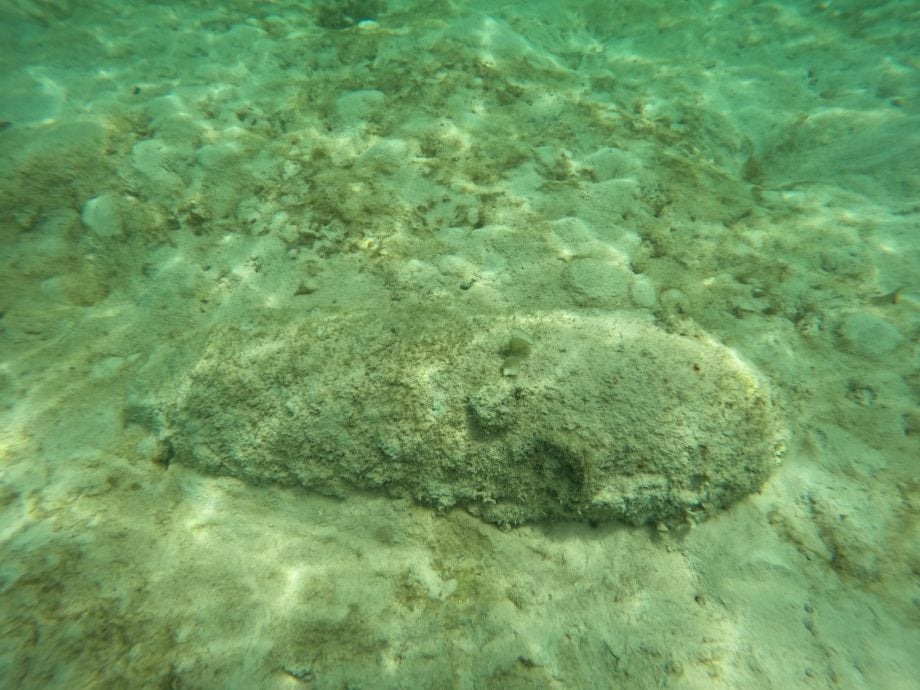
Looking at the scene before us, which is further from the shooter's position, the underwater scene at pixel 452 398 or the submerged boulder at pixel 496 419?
the submerged boulder at pixel 496 419

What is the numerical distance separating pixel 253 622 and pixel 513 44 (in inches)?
214

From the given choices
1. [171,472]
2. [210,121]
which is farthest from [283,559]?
[210,121]

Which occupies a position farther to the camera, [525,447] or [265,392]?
[265,392]

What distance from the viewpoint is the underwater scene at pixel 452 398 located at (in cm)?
196

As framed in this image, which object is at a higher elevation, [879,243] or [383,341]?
[879,243]

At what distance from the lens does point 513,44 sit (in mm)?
4801

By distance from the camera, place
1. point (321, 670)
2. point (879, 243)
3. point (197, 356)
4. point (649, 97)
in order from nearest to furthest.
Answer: point (321, 670) < point (197, 356) < point (879, 243) < point (649, 97)

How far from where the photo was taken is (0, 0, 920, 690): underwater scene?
1.96 metres

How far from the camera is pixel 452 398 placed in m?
2.21

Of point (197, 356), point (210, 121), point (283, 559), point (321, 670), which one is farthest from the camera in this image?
point (210, 121)

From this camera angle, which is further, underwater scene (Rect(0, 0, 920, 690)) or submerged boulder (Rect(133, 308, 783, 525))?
submerged boulder (Rect(133, 308, 783, 525))

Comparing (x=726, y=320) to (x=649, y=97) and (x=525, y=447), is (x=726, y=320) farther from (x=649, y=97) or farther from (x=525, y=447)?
(x=649, y=97)

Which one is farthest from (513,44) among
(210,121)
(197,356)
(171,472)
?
(171,472)

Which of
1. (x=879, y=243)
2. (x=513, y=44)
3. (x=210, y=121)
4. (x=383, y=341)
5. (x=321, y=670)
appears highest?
(x=513, y=44)
